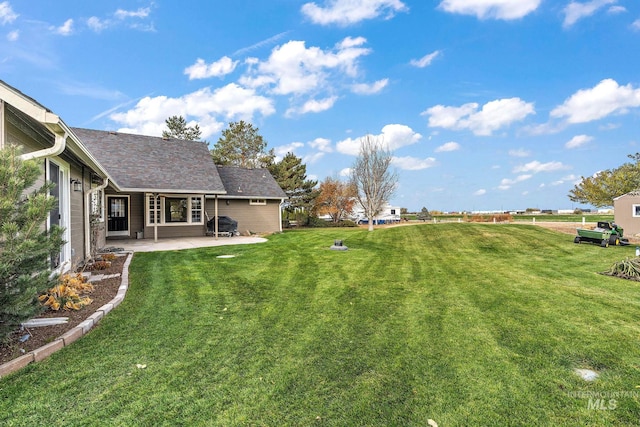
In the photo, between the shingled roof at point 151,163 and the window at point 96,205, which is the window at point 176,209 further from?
the window at point 96,205

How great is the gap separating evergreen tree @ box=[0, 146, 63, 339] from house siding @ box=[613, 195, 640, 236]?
2514cm

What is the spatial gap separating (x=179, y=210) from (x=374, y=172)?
14.3 meters

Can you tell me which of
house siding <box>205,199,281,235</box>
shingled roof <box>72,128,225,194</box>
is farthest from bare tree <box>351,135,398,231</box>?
shingled roof <box>72,128,225,194</box>

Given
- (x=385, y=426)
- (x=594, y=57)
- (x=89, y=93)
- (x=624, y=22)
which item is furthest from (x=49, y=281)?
(x=594, y=57)

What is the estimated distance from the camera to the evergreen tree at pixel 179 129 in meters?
34.2

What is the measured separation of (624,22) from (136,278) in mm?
17866

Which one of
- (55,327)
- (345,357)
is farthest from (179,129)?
(345,357)

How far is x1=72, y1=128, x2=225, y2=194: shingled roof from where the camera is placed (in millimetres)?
13406

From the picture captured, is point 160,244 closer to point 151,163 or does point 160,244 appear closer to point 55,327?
point 151,163

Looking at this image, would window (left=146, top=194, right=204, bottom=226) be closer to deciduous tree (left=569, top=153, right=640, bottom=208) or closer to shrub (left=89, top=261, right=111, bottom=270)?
shrub (left=89, top=261, right=111, bottom=270)

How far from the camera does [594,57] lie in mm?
14680

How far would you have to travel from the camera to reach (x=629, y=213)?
60.7ft

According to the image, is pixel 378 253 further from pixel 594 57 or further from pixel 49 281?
pixel 594 57

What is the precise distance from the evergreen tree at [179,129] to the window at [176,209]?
71.5 ft
